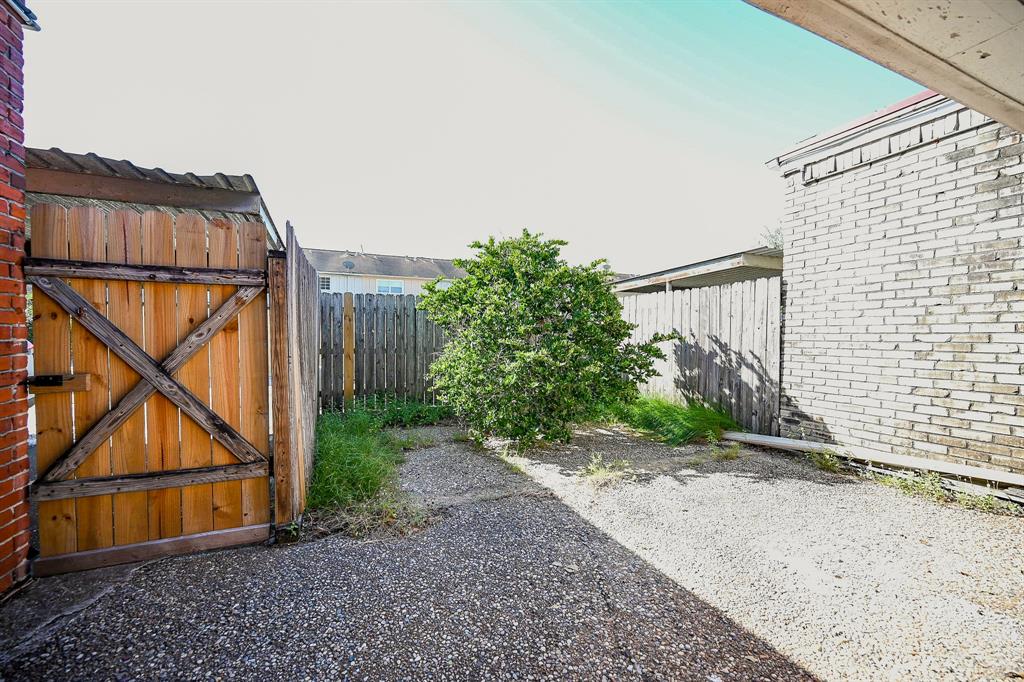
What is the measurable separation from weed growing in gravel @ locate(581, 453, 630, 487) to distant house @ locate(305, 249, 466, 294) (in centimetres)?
1518

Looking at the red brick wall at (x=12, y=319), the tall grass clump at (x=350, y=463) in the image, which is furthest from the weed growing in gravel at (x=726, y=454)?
the red brick wall at (x=12, y=319)

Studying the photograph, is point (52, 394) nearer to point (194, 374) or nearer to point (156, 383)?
point (156, 383)

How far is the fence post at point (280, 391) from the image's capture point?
2.73m

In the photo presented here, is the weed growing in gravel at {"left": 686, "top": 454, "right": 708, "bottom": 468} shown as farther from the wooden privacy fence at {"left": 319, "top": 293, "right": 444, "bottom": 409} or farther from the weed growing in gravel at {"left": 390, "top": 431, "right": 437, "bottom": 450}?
the wooden privacy fence at {"left": 319, "top": 293, "right": 444, "bottom": 409}

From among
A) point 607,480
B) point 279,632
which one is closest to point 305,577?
point 279,632

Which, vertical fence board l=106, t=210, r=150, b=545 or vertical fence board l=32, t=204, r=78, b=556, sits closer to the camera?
vertical fence board l=32, t=204, r=78, b=556

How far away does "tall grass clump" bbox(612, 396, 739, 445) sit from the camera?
207 inches

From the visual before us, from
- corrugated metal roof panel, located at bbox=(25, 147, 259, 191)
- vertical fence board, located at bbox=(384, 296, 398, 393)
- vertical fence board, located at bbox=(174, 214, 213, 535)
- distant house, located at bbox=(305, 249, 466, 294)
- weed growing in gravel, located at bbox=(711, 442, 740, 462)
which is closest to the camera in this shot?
vertical fence board, located at bbox=(174, 214, 213, 535)

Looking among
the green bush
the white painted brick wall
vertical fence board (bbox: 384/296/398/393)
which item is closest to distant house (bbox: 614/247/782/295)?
the white painted brick wall

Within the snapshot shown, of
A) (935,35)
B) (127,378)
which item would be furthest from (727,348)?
(127,378)

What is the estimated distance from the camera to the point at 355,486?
11.4 feet

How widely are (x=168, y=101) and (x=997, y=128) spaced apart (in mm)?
8288

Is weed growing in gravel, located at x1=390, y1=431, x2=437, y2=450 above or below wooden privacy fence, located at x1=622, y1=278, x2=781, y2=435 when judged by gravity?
below

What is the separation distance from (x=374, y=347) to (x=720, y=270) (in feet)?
19.5
